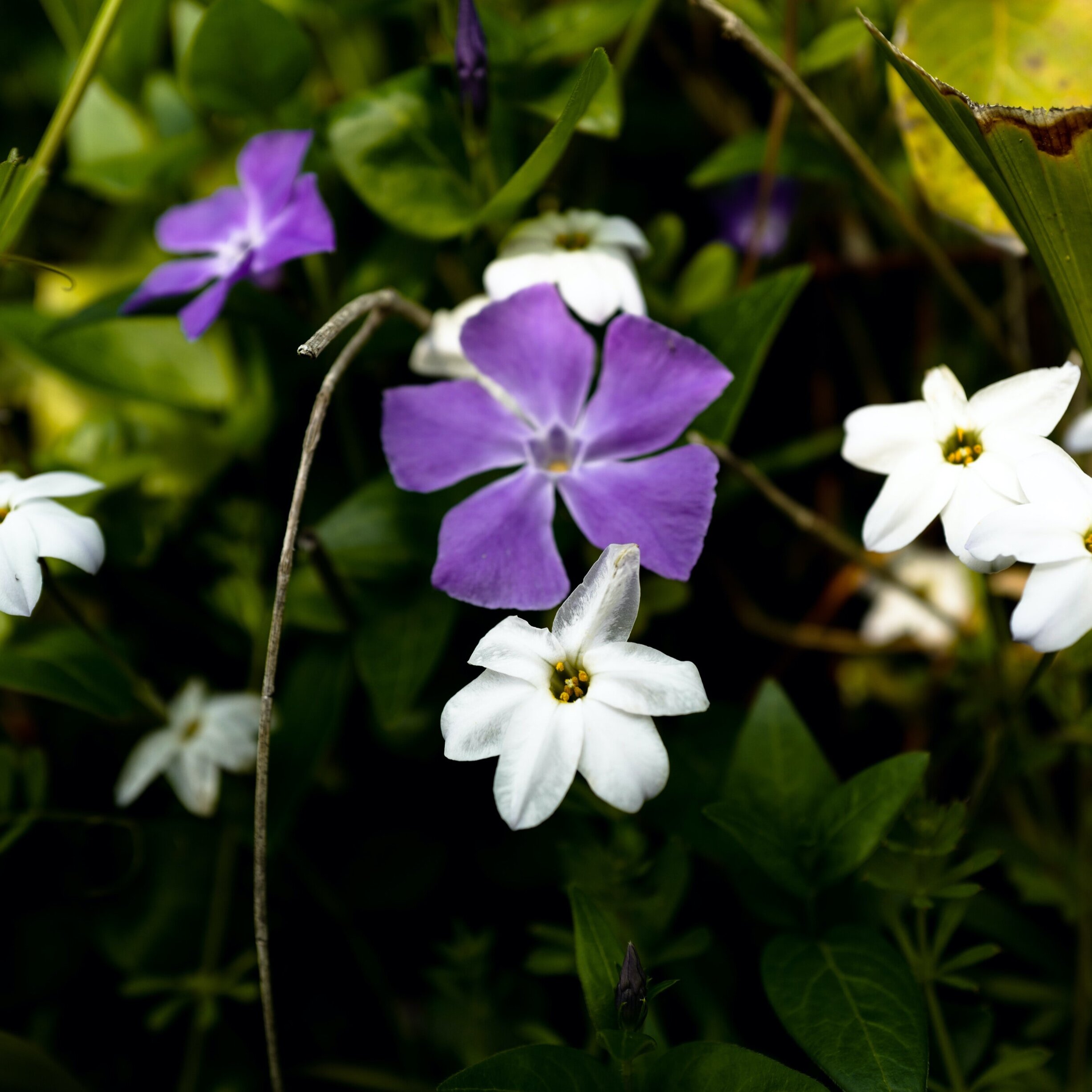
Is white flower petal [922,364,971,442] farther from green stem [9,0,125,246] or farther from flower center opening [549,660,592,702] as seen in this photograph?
green stem [9,0,125,246]

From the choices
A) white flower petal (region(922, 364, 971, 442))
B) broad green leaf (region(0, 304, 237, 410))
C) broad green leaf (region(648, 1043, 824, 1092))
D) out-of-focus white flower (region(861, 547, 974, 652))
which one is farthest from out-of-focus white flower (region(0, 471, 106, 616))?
out-of-focus white flower (region(861, 547, 974, 652))

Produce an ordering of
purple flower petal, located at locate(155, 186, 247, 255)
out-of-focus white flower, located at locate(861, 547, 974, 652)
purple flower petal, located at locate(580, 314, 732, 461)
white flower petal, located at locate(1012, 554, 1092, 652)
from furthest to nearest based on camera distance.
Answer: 1. out-of-focus white flower, located at locate(861, 547, 974, 652)
2. purple flower petal, located at locate(155, 186, 247, 255)
3. purple flower petal, located at locate(580, 314, 732, 461)
4. white flower petal, located at locate(1012, 554, 1092, 652)

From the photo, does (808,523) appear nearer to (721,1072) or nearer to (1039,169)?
(1039,169)

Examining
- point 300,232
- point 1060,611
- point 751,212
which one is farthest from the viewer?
point 751,212

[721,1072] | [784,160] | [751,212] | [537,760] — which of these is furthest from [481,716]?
[751,212]

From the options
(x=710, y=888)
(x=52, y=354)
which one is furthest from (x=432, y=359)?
(x=710, y=888)

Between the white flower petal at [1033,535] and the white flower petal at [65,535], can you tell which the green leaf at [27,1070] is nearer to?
the white flower petal at [65,535]
